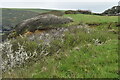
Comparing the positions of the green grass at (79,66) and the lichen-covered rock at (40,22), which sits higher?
the lichen-covered rock at (40,22)

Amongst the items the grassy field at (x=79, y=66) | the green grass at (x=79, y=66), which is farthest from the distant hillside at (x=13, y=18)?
the green grass at (x=79, y=66)

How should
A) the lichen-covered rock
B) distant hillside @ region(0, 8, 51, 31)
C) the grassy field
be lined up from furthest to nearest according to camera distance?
distant hillside @ region(0, 8, 51, 31) → the lichen-covered rock → the grassy field

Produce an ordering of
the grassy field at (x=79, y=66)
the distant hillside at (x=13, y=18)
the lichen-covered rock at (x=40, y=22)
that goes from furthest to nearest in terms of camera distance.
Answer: the distant hillside at (x=13, y=18) → the lichen-covered rock at (x=40, y=22) → the grassy field at (x=79, y=66)

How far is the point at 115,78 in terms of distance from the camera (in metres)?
6.94

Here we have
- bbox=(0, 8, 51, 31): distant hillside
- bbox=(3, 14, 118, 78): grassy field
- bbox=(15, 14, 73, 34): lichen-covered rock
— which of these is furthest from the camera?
bbox=(0, 8, 51, 31): distant hillside

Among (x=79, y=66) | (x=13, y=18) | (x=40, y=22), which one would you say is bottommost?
(x=79, y=66)

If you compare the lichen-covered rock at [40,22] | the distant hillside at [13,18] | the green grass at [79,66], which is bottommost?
the green grass at [79,66]

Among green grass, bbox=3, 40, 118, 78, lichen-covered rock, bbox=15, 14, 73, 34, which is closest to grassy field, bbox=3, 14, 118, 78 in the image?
green grass, bbox=3, 40, 118, 78

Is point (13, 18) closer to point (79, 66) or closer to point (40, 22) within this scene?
point (40, 22)

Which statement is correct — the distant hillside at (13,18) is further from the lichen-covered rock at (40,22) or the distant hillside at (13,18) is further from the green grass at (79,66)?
the green grass at (79,66)

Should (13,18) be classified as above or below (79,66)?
above

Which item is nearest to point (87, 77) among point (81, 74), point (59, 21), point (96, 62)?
point (81, 74)

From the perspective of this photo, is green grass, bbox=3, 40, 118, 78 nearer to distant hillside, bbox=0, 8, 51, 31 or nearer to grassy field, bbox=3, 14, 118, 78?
grassy field, bbox=3, 14, 118, 78

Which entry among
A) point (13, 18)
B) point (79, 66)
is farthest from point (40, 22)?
point (13, 18)
